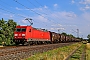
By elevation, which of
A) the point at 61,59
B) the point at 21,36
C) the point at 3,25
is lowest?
the point at 61,59

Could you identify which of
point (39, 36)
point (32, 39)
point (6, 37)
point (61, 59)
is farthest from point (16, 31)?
point (6, 37)

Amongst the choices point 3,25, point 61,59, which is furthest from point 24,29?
point 3,25

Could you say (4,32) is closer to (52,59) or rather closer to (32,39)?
(32,39)

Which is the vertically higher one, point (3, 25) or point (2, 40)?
point (3, 25)

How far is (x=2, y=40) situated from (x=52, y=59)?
46764 millimetres

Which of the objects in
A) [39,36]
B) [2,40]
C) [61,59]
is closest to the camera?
[61,59]

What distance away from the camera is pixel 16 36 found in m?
36.7

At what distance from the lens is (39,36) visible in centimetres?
4491

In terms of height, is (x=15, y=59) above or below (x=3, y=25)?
below

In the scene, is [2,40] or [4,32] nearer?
[2,40]

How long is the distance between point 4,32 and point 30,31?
30456 mm

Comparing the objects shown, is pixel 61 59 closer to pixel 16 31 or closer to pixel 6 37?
pixel 16 31

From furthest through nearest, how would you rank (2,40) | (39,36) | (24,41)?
(2,40) < (39,36) < (24,41)

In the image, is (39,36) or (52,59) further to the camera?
(39,36)
